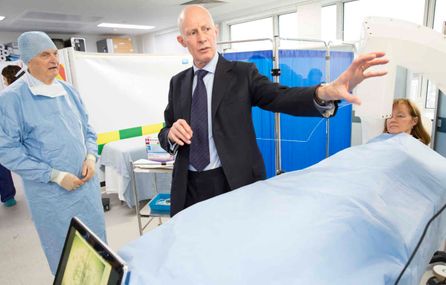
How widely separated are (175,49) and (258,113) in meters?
6.84

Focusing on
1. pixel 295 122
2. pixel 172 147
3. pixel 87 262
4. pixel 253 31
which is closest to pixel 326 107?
pixel 172 147

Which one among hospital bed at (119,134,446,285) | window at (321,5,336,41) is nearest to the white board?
hospital bed at (119,134,446,285)

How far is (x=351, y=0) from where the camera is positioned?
5.44 m

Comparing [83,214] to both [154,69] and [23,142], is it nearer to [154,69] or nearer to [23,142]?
[23,142]

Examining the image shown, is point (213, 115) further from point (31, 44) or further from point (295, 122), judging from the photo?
point (295, 122)

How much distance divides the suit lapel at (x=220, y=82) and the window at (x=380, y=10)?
2591 millimetres

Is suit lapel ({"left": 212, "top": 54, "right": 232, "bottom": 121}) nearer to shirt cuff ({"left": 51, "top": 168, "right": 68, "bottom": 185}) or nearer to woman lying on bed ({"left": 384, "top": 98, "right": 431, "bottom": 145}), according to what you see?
shirt cuff ({"left": 51, "top": 168, "right": 68, "bottom": 185})

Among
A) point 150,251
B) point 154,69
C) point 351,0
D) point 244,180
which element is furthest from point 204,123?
point 351,0

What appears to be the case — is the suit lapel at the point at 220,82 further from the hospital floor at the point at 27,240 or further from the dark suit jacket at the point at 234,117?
the hospital floor at the point at 27,240

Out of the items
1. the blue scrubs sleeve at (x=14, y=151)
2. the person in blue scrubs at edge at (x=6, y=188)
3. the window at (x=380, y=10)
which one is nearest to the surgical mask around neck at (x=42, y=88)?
the blue scrubs sleeve at (x=14, y=151)

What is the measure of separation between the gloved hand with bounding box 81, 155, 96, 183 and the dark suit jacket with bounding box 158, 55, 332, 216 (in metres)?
0.61

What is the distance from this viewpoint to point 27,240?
2791 millimetres

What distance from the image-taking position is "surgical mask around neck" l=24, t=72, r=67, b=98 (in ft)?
5.25

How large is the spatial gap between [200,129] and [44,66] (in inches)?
38.6
